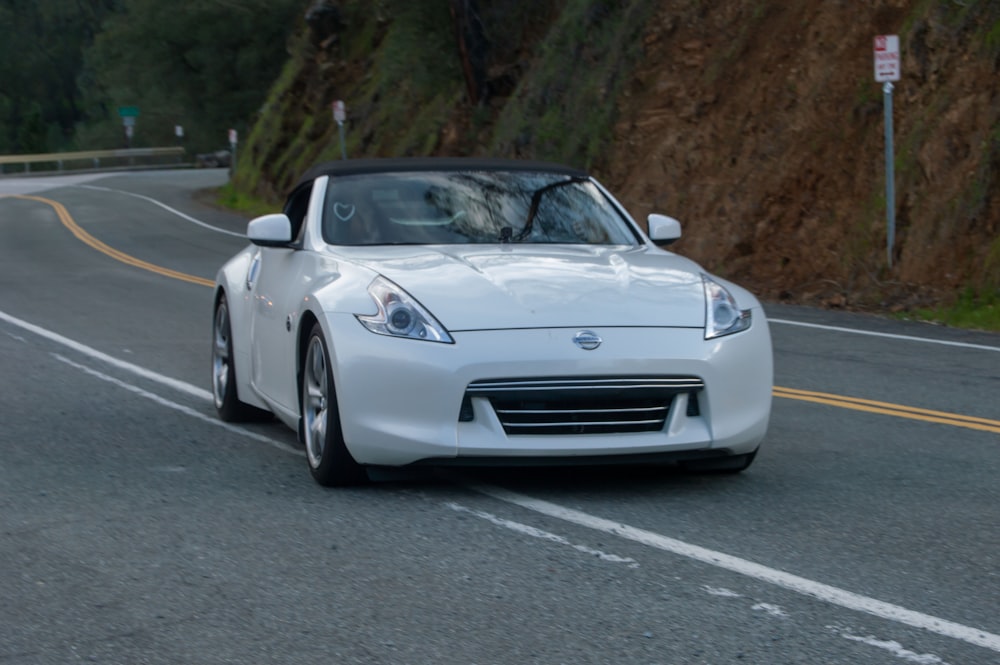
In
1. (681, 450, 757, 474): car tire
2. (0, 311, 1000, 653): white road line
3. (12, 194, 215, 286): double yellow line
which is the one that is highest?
(0, 311, 1000, 653): white road line

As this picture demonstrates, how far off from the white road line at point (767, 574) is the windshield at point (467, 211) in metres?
1.61

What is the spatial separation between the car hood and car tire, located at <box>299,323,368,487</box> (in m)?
0.47

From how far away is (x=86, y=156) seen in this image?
244 feet

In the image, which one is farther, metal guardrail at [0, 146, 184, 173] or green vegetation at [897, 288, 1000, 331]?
metal guardrail at [0, 146, 184, 173]

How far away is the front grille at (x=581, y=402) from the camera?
→ 6141 millimetres

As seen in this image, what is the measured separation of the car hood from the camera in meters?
6.33

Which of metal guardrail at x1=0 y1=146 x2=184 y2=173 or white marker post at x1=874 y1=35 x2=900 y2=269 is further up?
white marker post at x1=874 y1=35 x2=900 y2=269

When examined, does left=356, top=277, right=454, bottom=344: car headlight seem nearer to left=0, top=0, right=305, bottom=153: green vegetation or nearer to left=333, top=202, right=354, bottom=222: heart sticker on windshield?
left=333, top=202, right=354, bottom=222: heart sticker on windshield

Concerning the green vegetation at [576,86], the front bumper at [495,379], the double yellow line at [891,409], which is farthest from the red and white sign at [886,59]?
the front bumper at [495,379]

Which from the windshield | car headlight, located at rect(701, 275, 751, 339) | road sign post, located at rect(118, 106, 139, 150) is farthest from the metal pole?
road sign post, located at rect(118, 106, 139, 150)

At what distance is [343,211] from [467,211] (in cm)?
62

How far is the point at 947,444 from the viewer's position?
→ 7.86 m

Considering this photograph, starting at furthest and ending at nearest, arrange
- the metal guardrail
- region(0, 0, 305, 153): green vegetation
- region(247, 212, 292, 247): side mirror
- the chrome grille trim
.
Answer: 1. the metal guardrail
2. region(0, 0, 305, 153): green vegetation
3. region(247, 212, 292, 247): side mirror
4. the chrome grille trim

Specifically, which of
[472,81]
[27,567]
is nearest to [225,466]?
[27,567]
